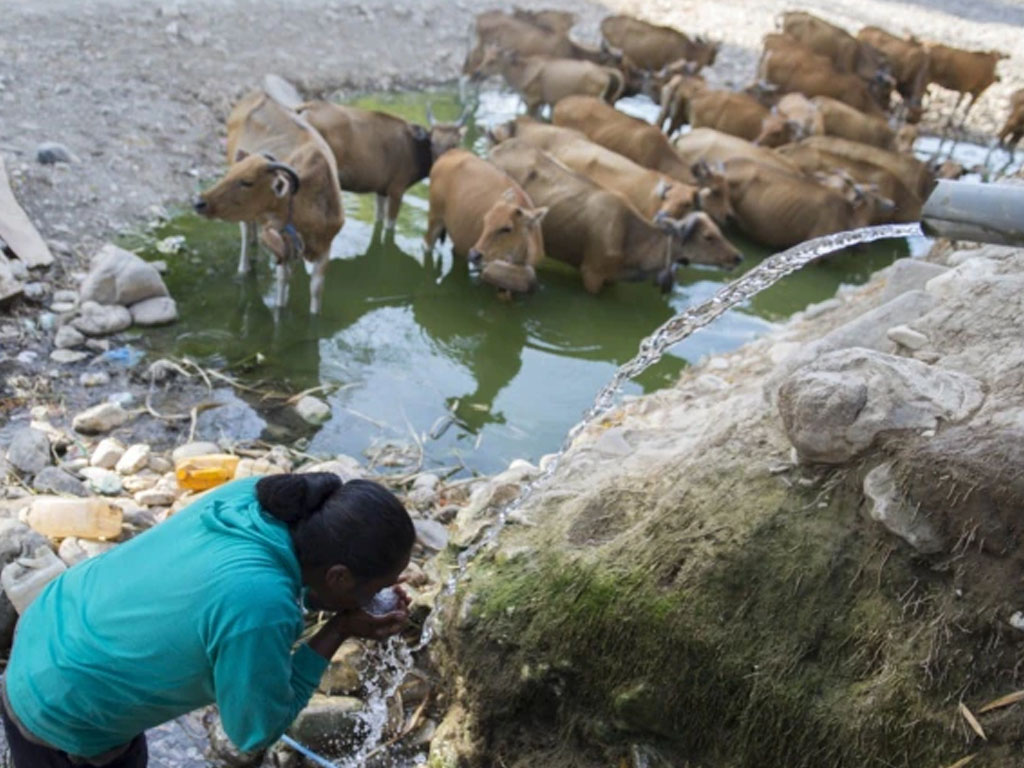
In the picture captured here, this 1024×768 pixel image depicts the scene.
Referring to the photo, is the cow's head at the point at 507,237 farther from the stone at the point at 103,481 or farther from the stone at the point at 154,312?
the stone at the point at 103,481

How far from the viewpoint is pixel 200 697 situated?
2.86 meters

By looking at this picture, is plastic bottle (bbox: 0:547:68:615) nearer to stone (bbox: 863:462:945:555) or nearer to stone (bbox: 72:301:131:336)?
stone (bbox: 863:462:945:555)

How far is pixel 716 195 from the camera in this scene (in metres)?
12.0

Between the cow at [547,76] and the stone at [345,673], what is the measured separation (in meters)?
11.6

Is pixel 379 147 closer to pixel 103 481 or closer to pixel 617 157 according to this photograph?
pixel 617 157

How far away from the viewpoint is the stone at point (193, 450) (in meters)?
6.29

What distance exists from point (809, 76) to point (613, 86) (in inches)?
113

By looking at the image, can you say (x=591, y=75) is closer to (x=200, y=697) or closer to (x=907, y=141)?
(x=907, y=141)

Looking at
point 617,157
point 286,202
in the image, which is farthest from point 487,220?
point 617,157

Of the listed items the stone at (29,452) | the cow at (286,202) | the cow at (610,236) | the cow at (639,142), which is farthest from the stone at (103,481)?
the cow at (639,142)

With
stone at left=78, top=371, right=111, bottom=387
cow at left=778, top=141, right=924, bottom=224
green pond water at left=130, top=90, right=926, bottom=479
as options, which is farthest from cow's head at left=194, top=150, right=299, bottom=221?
cow at left=778, top=141, right=924, bottom=224

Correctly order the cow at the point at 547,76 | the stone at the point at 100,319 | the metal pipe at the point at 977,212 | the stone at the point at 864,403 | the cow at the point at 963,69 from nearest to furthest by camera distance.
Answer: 1. the metal pipe at the point at 977,212
2. the stone at the point at 864,403
3. the stone at the point at 100,319
4. the cow at the point at 547,76
5. the cow at the point at 963,69

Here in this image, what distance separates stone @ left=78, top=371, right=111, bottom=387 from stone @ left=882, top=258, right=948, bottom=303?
463cm

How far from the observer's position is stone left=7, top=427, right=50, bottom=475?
19.4 feet
